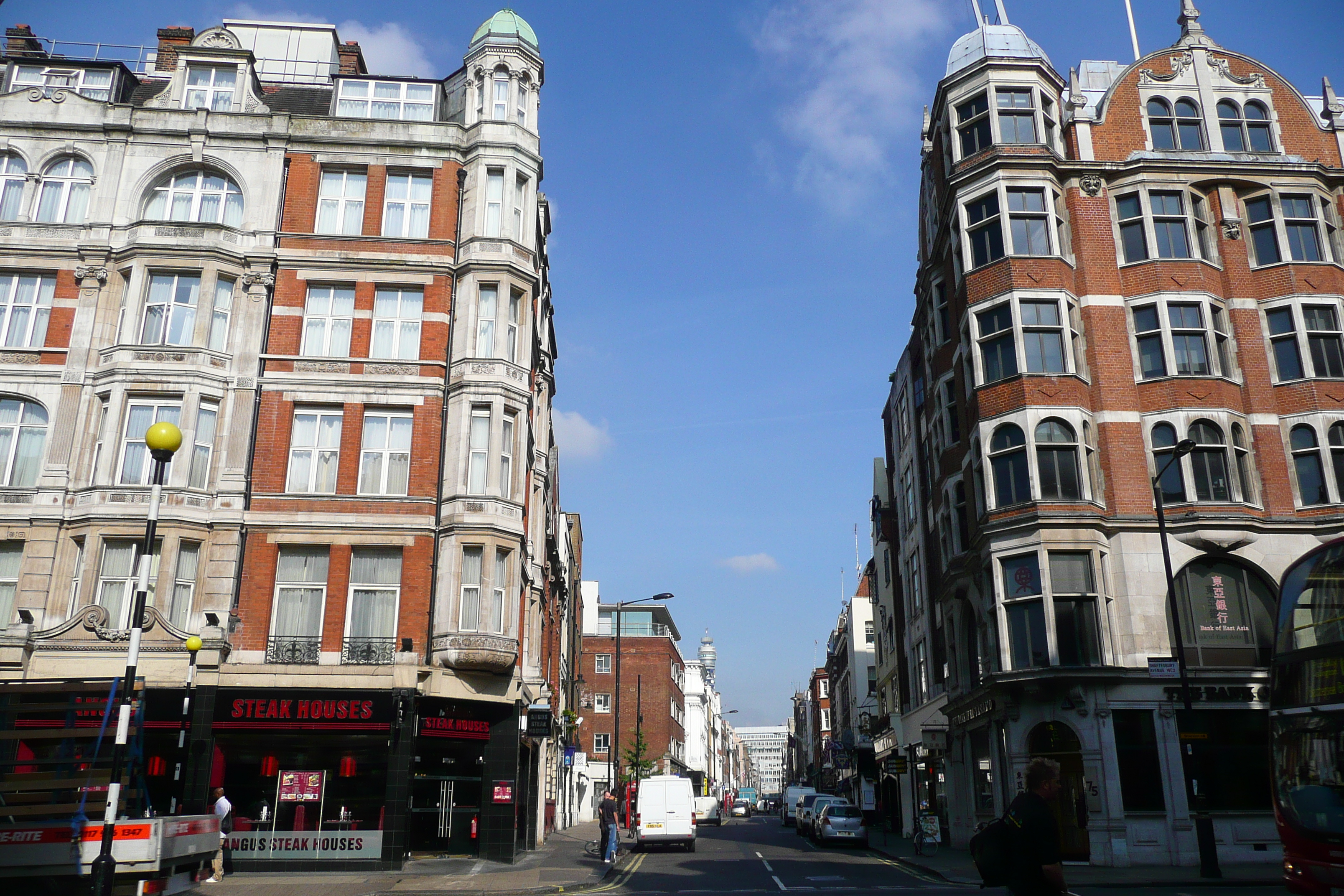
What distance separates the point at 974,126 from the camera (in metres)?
31.3

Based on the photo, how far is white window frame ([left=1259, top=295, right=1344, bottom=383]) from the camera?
28.5 m

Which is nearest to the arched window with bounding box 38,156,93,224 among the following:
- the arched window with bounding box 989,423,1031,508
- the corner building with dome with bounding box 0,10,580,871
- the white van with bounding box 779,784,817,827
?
the corner building with dome with bounding box 0,10,580,871

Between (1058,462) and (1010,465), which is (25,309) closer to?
(1010,465)

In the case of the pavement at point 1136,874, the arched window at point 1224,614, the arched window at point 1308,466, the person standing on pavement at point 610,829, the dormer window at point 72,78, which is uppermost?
the dormer window at point 72,78

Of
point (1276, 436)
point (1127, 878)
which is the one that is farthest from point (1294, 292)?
point (1127, 878)

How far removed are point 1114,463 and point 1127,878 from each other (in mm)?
11339

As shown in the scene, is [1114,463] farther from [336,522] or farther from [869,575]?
[869,575]

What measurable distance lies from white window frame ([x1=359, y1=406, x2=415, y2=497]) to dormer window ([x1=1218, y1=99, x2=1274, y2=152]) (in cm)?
2612

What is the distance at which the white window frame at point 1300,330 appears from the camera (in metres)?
28.5

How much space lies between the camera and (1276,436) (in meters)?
28.2

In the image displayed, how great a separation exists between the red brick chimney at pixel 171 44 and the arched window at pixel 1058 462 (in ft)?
94.8

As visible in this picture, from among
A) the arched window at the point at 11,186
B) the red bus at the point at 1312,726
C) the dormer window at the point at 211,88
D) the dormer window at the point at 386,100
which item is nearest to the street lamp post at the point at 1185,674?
the red bus at the point at 1312,726

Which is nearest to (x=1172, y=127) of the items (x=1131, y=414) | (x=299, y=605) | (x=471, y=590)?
(x=1131, y=414)

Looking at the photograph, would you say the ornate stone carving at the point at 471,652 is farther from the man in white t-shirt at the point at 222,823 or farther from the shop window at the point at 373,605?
the man in white t-shirt at the point at 222,823
